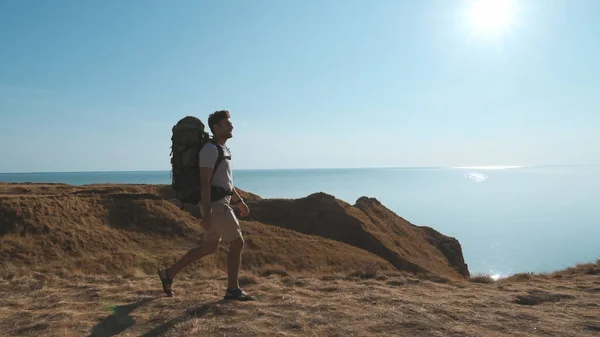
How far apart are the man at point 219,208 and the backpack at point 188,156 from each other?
0.14 m

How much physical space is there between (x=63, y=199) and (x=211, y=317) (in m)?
17.2

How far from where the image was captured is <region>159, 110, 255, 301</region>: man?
5.05 metres

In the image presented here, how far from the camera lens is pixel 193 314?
4.82 meters

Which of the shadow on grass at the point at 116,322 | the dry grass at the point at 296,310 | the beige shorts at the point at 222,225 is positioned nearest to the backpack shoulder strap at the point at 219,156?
the beige shorts at the point at 222,225

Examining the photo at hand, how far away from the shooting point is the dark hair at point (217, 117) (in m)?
5.46

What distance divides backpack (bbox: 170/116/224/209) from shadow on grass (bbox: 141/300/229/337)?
4.40 ft

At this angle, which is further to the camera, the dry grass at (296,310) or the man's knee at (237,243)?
the man's knee at (237,243)

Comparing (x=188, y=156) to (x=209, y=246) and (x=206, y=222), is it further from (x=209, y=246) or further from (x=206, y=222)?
(x=209, y=246)

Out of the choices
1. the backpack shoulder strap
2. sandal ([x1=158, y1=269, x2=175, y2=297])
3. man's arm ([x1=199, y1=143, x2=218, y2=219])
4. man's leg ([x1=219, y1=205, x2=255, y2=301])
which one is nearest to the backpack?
the backpack shoulder strap

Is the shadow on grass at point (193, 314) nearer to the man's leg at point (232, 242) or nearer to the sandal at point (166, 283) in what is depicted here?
the man's leg at point (232, 242)

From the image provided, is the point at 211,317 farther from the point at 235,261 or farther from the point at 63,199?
the point at 63,199

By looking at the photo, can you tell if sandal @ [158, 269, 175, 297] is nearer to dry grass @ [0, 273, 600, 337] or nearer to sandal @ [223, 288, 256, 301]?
dry grass @ [0, 273, 600, 337]

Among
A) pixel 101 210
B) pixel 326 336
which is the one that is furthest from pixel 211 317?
pixel 101 210

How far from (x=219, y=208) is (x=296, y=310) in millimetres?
1620
